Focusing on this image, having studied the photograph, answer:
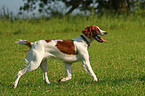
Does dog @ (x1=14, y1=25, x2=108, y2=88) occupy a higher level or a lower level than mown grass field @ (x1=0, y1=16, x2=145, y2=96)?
higher

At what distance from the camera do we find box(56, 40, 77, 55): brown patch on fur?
5.21m

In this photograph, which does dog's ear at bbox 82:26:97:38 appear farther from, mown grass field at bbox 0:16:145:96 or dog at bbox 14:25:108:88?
mown grass field at bbox 0:16:145:96

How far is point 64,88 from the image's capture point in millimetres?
5480

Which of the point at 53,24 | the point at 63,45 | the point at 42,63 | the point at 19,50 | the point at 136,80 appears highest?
the point at 63,45

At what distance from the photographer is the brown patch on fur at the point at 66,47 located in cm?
521

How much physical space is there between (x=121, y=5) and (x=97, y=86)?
63.6ft

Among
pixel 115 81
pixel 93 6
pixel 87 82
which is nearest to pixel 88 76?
pixel 87 82

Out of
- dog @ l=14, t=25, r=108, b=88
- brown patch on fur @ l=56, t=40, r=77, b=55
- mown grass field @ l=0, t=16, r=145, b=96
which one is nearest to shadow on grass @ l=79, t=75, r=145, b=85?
mown grass field @ l=0, t=16, r=145, b=96

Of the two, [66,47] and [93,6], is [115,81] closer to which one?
[66,47]

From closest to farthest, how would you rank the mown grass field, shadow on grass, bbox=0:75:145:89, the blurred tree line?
the mown grass field, shadow on grass, bbox=0:75:145:89, the blurred tree line

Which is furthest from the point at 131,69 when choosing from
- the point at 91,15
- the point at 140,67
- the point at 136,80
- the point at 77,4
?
the point at 77,4

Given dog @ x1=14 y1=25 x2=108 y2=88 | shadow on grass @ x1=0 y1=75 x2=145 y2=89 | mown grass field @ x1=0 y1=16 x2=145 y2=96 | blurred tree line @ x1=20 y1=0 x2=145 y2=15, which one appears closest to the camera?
dog @ x1=14 y1=25 x2=108 y2=88

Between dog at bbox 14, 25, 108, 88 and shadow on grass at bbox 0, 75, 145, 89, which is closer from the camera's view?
dog at bbox 14, 25, 108, 88

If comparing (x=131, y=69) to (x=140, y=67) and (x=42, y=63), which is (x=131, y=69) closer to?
(x=140, y=67)
